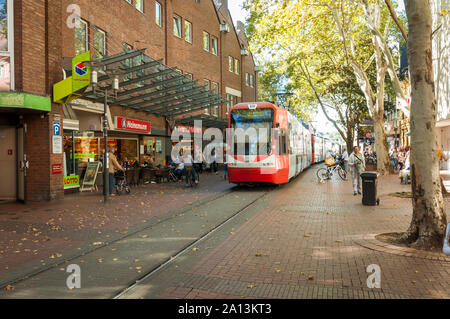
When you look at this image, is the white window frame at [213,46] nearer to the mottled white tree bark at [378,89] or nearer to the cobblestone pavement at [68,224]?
the mottled white tree bark at [378,89]

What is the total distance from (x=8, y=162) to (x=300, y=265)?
1139cm

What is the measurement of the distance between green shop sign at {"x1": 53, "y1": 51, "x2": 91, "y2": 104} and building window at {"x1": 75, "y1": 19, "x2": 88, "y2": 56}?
353cm

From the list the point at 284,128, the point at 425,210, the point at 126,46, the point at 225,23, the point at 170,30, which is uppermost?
the point at 225,23

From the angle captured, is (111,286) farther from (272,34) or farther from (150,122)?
(150,122)

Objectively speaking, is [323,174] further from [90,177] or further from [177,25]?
[177,25]

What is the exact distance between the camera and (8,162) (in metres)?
13.4

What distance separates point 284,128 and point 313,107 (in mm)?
33056

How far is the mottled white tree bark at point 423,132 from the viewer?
21.6ft

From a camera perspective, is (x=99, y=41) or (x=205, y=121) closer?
(x=99, y=41)

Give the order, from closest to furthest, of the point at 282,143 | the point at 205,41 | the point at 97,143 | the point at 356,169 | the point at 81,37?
the point at 356,169 < the point at 282,143 < the point at 81,37 < the point at 97,143 < the point at 205,41

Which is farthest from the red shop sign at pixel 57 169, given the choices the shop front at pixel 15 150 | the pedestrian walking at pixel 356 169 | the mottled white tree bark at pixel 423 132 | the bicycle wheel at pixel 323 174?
the bicycle wheel at pixel 323 174

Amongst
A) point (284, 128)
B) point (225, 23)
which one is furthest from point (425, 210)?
point (225, 23)

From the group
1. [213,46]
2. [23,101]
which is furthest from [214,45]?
[23,101]

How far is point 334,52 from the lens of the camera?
1009 inches
